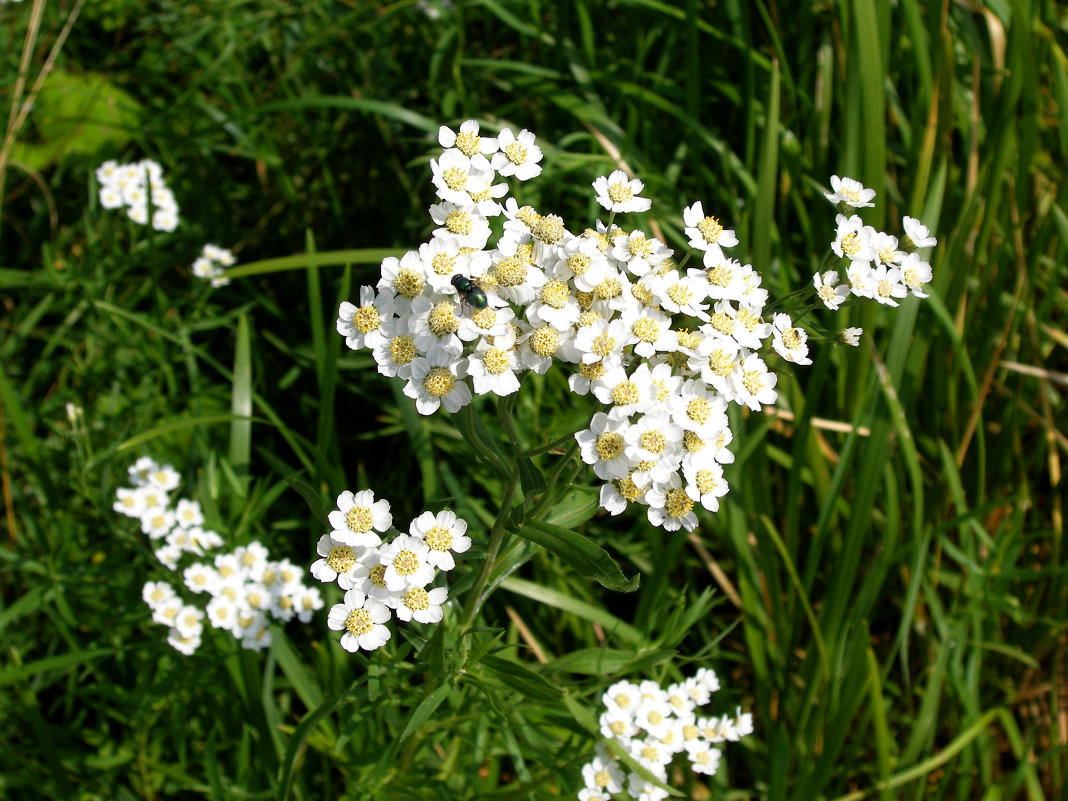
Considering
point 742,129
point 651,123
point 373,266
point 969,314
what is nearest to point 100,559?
point 373,266

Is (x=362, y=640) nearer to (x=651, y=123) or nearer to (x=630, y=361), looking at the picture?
(x=630, y=361)

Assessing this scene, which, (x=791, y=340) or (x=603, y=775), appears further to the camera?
(x=603, y=775)

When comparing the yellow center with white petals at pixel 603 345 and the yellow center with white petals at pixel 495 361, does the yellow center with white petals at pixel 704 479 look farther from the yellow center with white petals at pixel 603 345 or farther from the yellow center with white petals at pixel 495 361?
the yellow center with white petals at pixel 495 361

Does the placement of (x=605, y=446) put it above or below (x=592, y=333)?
below

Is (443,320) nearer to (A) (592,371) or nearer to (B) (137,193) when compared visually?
(A) (592,371)

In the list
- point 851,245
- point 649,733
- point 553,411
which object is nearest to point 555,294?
point 851,245

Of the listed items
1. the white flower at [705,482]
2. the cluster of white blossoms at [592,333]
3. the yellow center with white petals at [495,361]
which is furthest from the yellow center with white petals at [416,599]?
the white flower at [705,482]

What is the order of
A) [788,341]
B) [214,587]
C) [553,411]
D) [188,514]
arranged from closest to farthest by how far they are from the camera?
[788,341] → [214,587] → [188,514] → [553,411]
